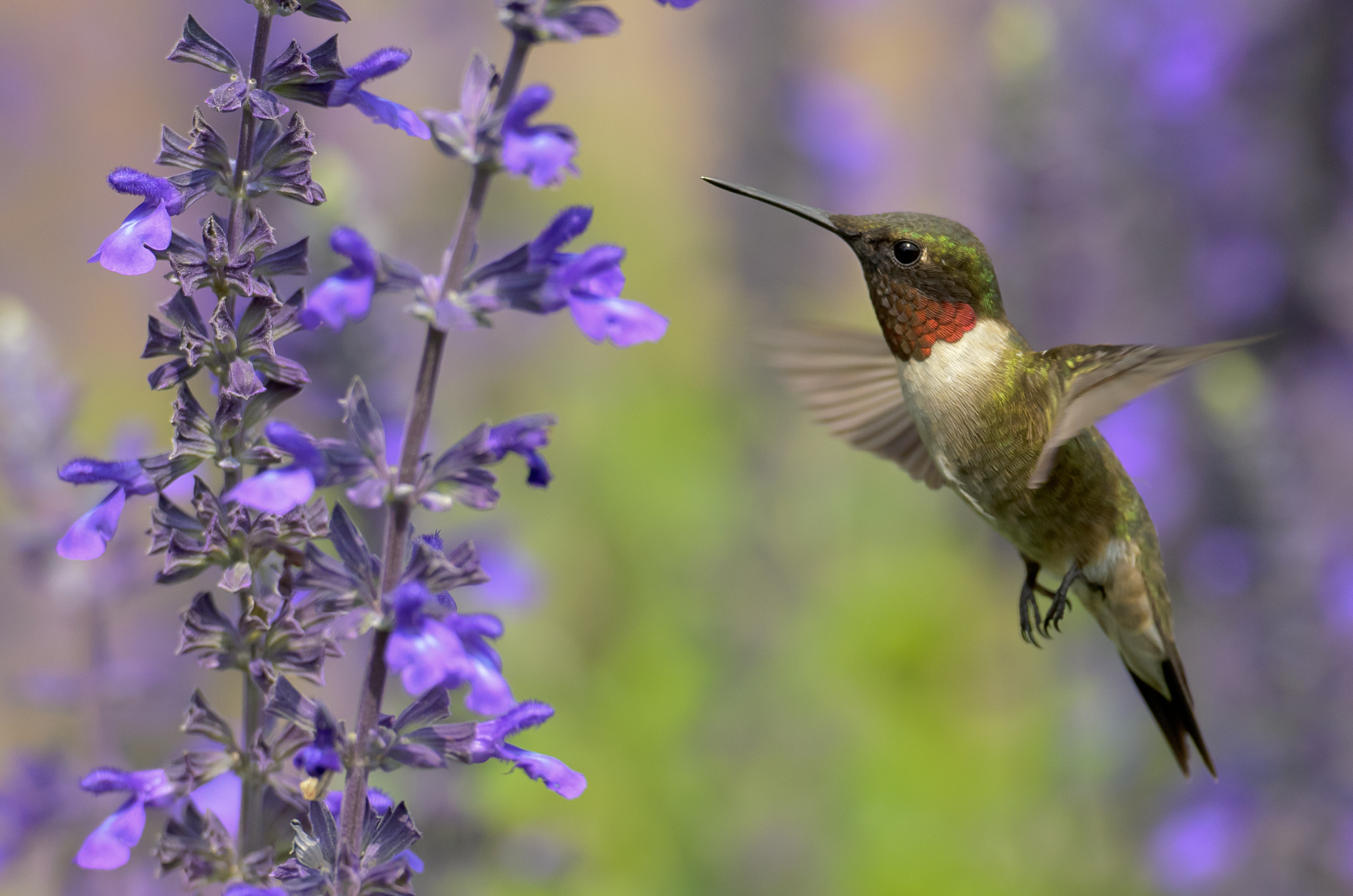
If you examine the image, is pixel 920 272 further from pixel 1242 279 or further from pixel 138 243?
pixel 1242 279

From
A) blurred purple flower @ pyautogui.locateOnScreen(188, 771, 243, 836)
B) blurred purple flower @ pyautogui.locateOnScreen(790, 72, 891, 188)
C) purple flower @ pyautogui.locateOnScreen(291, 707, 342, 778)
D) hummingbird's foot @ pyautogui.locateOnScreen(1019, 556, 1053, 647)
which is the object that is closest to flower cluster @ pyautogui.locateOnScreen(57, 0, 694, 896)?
purple flower @ pyautogui.locateOnScreen(291, 707, 342, 778)

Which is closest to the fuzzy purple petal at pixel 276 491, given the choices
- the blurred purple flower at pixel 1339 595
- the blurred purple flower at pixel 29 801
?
the blurred purple flower at pixel 29 801

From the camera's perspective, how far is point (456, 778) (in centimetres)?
328

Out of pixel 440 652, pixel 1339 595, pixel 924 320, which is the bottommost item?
pixel 440 652

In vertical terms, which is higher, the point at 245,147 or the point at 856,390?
the point at 856,390

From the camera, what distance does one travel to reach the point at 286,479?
1267 millimetres

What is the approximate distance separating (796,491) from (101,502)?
163 inches

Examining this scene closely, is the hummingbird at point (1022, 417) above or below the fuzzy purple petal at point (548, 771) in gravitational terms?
above

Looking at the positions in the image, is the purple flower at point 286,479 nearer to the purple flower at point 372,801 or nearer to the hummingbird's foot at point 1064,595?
the purple flower at point 372,801

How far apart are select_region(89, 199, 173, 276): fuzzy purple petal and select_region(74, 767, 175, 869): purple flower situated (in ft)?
1.95

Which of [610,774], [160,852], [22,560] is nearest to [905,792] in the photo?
[610,774]

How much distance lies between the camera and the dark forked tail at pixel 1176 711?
2.48m

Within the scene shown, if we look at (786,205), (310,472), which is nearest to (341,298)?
(310,472)

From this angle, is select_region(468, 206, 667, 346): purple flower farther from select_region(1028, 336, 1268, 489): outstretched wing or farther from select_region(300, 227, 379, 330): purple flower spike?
select_region(1028, 336, 1268, 489): outstretched wing
